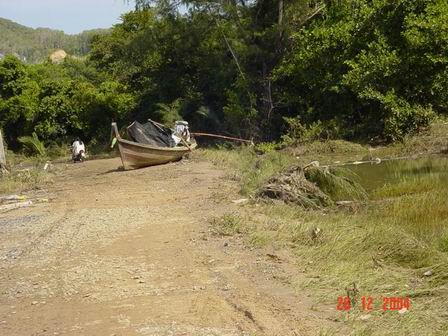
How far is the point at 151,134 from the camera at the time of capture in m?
18.5

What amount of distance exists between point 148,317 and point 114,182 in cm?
992

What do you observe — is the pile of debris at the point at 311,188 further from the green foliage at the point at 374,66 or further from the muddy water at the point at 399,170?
the green foliage at the point at 374,66

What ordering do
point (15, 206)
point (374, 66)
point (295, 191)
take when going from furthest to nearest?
point (374, 66) < point (15, 206) < point (295, 191)

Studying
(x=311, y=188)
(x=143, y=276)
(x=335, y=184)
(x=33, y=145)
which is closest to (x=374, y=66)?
(x=335, y=184)

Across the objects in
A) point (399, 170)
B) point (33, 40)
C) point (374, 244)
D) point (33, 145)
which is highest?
point (33, 40)

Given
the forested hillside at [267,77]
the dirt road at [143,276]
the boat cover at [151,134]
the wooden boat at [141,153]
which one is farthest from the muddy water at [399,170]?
the boat cover at [151,134]

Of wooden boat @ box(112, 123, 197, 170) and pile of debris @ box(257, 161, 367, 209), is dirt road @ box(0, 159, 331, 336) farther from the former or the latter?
wooden boat @ box(112, 123, 197, 170)

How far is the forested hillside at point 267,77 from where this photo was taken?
2047cm

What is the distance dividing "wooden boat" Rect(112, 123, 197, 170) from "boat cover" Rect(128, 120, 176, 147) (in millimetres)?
727

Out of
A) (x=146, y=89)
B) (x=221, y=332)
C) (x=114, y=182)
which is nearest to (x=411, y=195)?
(x=221, y=332)

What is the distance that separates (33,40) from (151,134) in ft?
423

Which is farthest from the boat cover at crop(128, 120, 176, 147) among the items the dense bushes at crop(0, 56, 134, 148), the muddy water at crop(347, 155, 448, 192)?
the dense bushes at crop(0, 56, 134, 148)
